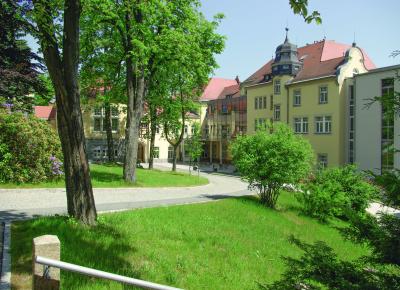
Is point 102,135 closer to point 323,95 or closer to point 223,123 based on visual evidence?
point 223,123

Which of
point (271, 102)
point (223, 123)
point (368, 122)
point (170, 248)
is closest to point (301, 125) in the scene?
point (271, 102)

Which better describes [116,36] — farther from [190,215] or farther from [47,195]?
[190,215]

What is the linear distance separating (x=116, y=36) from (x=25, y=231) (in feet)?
51.2

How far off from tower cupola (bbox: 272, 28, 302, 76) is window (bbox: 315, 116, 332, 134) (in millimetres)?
7203

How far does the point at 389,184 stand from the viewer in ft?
14.5

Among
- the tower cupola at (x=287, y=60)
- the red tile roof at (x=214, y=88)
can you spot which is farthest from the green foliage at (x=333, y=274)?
the red tile roof at (x=214, y=88)

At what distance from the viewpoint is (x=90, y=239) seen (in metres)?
9.07

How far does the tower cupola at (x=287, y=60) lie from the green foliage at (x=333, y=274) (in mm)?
41567

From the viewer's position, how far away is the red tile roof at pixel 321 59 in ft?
132

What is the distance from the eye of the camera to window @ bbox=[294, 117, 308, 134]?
1646 inches

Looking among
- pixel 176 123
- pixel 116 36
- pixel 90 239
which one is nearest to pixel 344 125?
pixel 176 123

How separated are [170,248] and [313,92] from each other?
34.4 m

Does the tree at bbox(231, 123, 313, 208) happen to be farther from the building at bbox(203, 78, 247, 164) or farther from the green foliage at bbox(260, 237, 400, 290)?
the building at bbox(203, 78, 247, 164)

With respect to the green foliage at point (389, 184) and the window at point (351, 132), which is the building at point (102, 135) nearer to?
the window at point (351, 132)
